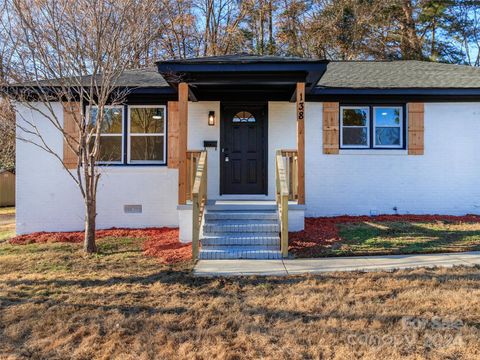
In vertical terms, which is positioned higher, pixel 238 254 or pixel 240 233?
pixel 240 233

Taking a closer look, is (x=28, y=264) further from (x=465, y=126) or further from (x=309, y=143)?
(x=465, y=126)

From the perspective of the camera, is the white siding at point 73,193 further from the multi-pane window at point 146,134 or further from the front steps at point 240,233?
the front steps at point 240,233

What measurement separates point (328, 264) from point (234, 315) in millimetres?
2289

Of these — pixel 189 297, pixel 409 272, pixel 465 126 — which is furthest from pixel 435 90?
pixel 189 297

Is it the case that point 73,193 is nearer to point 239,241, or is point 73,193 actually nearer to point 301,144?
point 239,241

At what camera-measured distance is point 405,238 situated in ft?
23.2

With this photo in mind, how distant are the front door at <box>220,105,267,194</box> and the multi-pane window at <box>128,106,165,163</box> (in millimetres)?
1501

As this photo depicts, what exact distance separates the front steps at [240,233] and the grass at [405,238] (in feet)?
3.44

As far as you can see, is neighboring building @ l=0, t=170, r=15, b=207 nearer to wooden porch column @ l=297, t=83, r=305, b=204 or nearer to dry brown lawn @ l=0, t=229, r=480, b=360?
dry brown lawn @ l=0, t=229, r=480, b=360

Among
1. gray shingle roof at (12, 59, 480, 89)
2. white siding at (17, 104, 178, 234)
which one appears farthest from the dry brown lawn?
gray shingle roof at (12, 59, 480, 89)

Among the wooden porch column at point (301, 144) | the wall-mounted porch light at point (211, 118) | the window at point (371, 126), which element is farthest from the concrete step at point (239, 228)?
the window at point (371, 126)

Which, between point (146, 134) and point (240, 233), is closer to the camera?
point (240, 233)

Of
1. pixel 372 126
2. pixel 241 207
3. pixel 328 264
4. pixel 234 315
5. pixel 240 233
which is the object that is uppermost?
pixel 372 126

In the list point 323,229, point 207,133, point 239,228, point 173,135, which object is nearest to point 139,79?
point 173,135
